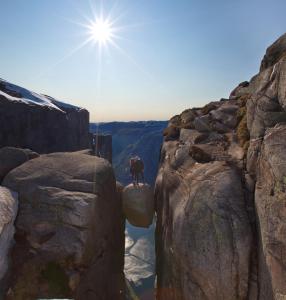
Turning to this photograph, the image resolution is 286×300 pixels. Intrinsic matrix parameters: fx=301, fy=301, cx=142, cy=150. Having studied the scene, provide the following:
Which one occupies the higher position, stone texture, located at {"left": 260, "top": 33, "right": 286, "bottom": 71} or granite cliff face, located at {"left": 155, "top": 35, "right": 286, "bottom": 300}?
stone texture, located at {"left": 260, "top": 33, "right": 286, "bottom": 71}

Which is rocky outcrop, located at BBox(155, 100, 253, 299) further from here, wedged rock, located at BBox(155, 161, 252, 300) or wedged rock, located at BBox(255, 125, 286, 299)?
wedged rock, located at BBox(255, 125, 286, 299)

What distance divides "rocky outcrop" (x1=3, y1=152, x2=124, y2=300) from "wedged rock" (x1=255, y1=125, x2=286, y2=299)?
29.3ft

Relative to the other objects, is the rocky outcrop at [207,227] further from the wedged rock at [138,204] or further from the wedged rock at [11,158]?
the wedged rock at [11,158]

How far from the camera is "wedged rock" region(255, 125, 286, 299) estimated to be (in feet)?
34.9

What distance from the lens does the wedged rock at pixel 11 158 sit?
818 inches

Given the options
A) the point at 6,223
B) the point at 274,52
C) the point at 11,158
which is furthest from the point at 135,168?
the point at 274,52

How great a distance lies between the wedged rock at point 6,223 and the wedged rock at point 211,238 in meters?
8.50

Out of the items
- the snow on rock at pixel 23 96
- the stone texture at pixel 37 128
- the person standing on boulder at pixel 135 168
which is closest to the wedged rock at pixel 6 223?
the person standing on boulder at pixel 135 168

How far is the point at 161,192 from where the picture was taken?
2212cm

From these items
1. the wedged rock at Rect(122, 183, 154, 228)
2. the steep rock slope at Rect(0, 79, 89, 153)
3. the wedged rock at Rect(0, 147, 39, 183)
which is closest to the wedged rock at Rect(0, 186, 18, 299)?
the wedged rock at Rect(0, 147, 39, 183)

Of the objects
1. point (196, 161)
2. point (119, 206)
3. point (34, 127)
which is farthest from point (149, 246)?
point (196, 161)

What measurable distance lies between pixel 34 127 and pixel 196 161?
133ft

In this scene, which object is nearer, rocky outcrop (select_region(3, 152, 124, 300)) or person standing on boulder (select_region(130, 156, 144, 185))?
rocky outcrop (select_region(3, 152, 124, 300))

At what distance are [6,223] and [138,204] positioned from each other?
1069 centimetres
